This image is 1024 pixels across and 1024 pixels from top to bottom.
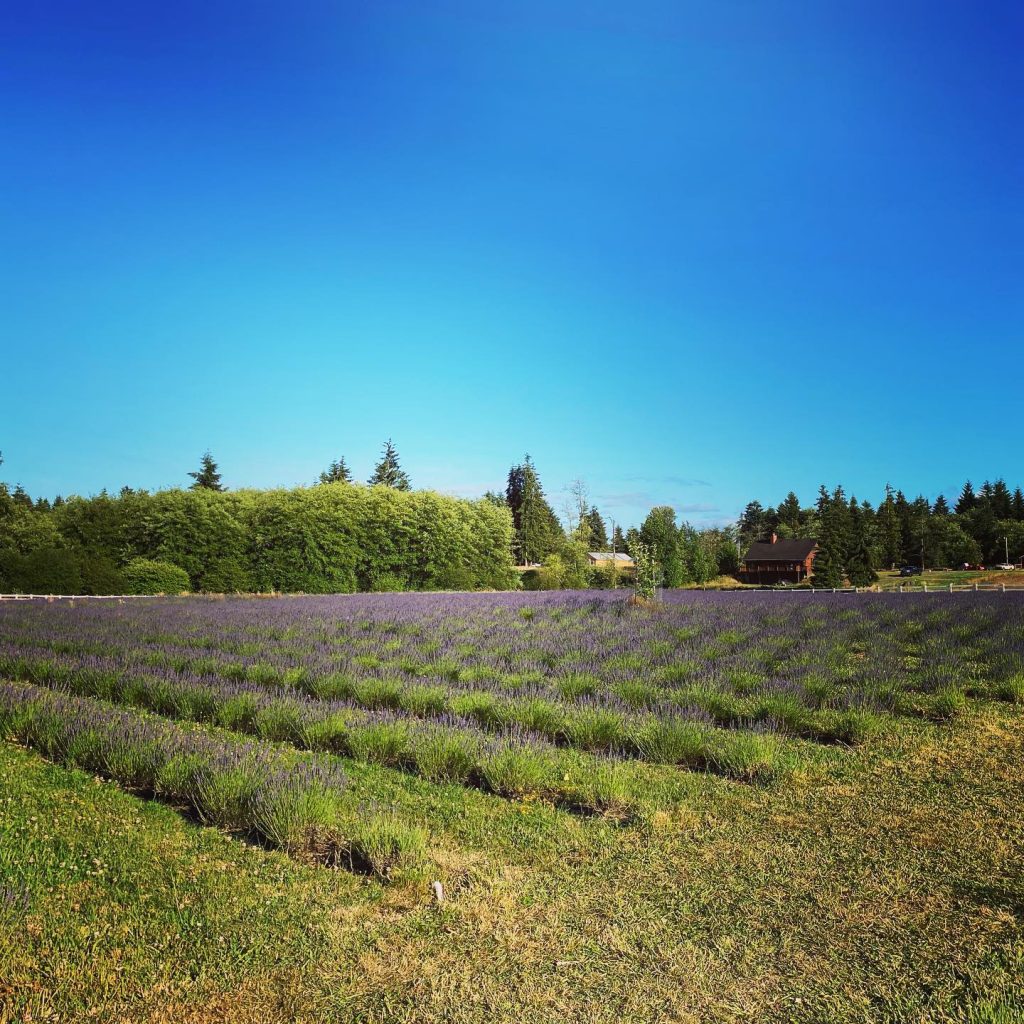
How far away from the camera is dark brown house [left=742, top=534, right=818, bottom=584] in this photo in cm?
6006

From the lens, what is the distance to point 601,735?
18.7 feet

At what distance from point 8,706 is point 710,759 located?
20.5 feet

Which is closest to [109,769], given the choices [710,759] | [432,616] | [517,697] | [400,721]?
[400,721]

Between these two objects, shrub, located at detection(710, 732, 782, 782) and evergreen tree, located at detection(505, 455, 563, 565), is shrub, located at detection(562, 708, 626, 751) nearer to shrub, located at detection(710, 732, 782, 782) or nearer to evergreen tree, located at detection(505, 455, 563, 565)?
→ shrub, located at detection(710, 732, 782, 782)

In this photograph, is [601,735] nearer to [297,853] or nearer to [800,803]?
[800,803]

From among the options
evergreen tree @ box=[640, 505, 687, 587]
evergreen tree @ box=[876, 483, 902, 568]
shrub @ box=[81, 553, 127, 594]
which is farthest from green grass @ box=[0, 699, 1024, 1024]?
evergreen tree @ box=[876, 483, 902, 568]

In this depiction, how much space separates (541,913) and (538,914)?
0.05 ft

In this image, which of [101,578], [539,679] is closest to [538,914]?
[539,679]

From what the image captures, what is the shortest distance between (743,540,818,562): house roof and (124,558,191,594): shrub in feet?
167

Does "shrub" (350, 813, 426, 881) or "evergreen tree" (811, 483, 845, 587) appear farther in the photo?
"evergreen tree" (811, 483, 845, 587)

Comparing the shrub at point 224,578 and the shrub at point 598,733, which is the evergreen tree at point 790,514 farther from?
the shrub at point 598,733

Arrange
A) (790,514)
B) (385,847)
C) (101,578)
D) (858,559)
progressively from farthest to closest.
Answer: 1. (790,514)
2. (858,559)
3. (101,578)
4. (385,847)

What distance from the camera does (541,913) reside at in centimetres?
296

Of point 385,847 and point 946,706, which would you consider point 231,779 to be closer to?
point 385,847
